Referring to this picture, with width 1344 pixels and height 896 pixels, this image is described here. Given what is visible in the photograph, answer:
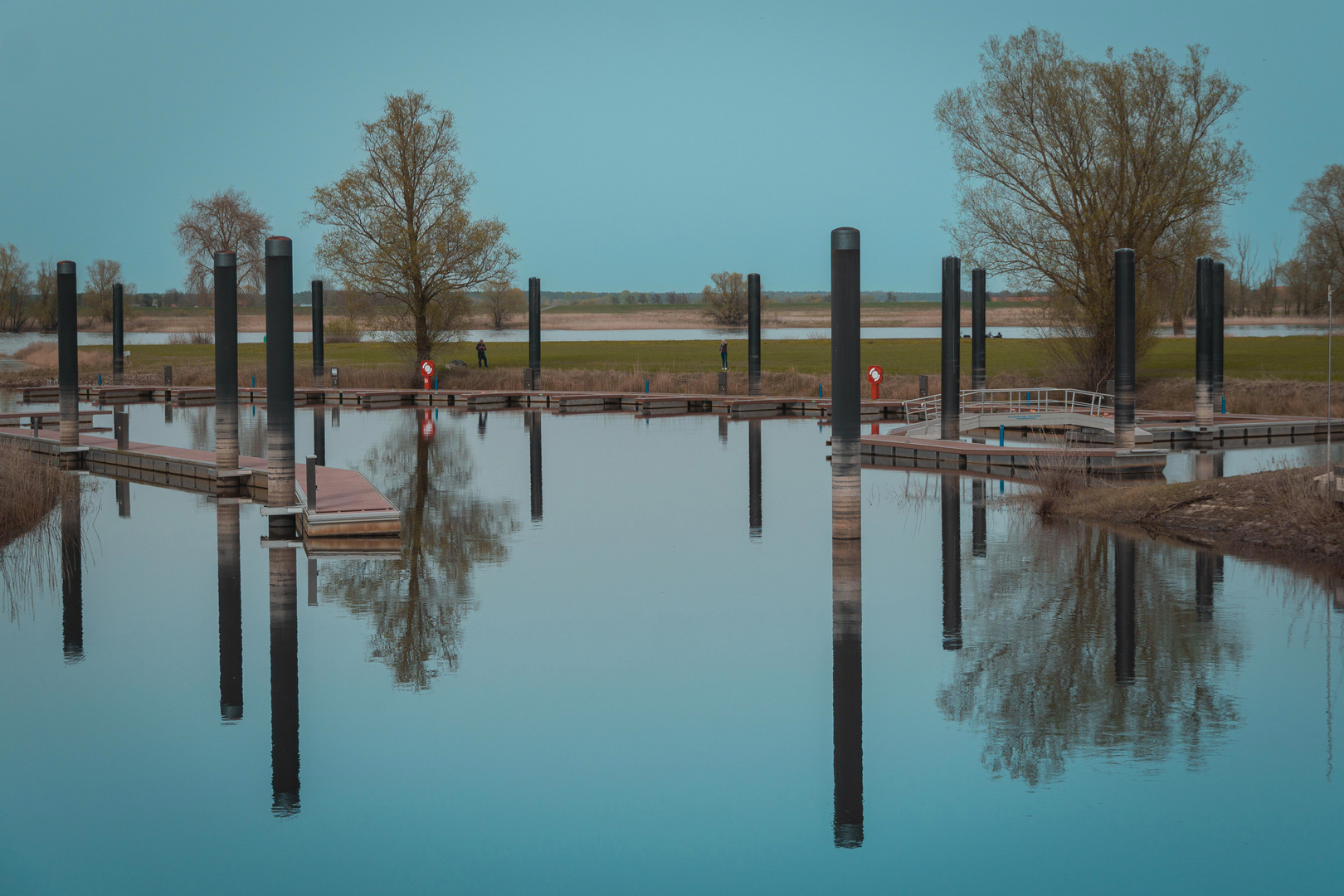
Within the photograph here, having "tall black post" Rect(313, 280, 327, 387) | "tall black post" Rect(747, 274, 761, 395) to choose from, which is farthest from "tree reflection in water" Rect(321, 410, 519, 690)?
"tall black post" Rect(313, 280, 327, 387)

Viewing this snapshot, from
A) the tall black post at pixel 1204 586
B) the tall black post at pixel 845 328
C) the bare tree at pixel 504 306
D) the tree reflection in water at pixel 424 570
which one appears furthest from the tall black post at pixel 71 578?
the bare tree at pixel 504 306

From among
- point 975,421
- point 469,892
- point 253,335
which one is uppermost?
point 253,335

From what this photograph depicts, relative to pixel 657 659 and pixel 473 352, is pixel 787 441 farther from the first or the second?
pixel 473 352

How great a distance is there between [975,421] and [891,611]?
15.2m

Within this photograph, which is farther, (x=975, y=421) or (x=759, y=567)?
(x=975, y=421)

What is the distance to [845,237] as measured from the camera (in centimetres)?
1398

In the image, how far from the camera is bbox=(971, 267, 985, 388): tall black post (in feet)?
100

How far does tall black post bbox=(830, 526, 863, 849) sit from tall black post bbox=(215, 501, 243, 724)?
4.12m

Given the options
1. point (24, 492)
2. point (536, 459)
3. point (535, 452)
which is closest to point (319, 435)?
point (535, 452)

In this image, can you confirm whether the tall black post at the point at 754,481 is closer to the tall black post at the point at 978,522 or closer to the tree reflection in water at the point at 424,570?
the tall black post at the point at 978,522

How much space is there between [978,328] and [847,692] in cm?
2327

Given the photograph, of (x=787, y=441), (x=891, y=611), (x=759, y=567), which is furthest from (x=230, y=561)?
(x=787, y=441)

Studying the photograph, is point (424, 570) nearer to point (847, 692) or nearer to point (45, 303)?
point (847, 692)

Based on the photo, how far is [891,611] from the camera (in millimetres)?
11461
